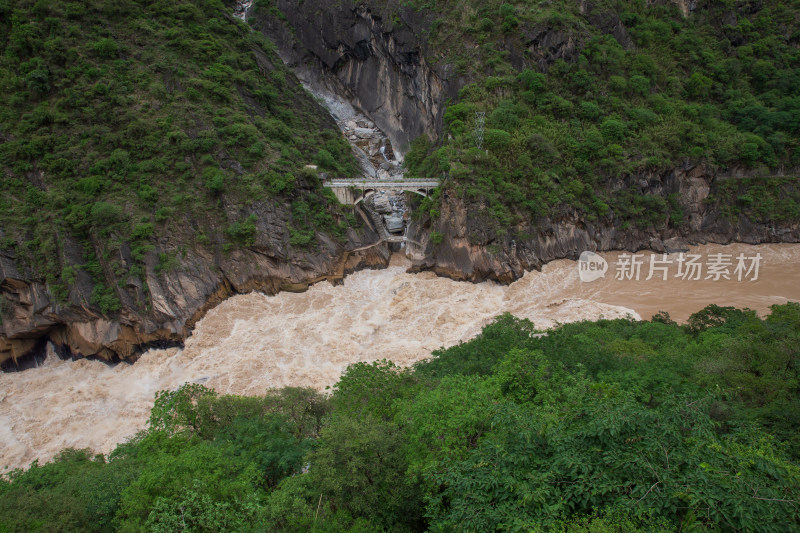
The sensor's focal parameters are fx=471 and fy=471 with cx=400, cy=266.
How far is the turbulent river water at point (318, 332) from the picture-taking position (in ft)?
82.9

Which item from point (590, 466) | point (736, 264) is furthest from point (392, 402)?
point (736, 264)

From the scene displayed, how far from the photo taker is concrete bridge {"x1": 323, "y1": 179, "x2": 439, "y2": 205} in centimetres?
3941

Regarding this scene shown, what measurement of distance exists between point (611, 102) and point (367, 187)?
24034mm

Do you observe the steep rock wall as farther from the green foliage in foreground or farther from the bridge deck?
the green foliage in foreground

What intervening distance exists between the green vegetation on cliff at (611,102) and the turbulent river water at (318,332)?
6.45 metres

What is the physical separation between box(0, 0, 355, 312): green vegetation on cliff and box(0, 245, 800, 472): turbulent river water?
5.16 metres

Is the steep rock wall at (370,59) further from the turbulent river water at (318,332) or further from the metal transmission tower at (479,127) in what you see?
the turbulent river water at (318,332)

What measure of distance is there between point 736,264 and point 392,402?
3759 cm

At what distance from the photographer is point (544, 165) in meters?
39.4

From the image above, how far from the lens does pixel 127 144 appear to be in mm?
34906

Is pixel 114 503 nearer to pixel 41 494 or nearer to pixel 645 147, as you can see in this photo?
pixel 41 494
